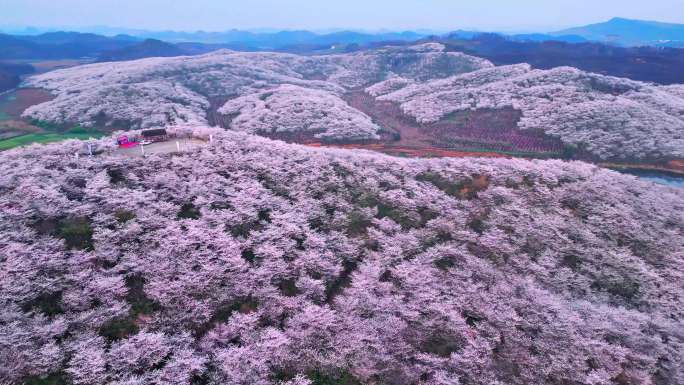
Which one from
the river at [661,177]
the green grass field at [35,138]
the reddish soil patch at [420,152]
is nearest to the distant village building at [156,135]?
the green grass field at [35,138]

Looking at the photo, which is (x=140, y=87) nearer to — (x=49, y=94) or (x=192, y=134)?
(x=49, y=94)

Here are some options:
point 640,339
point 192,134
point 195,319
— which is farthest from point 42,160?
point 640,339

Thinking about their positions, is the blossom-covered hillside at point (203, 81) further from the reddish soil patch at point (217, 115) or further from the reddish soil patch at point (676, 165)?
the reddish soil patch at point (676, 165)

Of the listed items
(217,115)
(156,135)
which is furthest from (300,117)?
(156,135)

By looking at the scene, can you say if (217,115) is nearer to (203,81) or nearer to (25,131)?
(203,81)

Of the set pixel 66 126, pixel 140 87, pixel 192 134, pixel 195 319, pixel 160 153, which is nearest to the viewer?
pixel 195 319

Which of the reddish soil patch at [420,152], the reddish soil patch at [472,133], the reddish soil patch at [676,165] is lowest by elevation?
the reddish soil patch at [676,165]

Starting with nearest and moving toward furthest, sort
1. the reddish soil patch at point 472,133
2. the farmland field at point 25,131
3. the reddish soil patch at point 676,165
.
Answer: the reddish soil patch at point 676,165 < the farmland field at point 25,131 < the reddish soil patch at point 472,133
